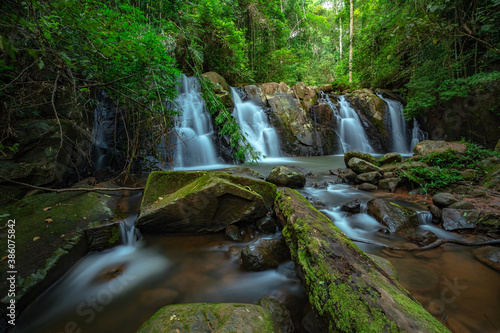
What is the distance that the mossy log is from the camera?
1.06m

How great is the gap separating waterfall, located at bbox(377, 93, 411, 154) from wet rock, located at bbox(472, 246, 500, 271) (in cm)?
1104

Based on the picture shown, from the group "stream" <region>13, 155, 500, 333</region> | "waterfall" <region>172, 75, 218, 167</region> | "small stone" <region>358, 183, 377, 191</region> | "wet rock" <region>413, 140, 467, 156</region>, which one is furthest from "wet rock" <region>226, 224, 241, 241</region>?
"wet rock" <region>413, 140, 467, 156</region>

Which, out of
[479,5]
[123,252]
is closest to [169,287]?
[123,252]

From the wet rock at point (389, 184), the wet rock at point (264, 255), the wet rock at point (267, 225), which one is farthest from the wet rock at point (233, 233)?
the wet rock at point (389, 184)

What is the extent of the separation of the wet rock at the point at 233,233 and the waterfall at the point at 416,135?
1340 centimetres

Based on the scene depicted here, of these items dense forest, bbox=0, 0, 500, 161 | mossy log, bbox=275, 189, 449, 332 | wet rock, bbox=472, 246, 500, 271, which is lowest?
wet rock, bbox=472, 246, 500, 271

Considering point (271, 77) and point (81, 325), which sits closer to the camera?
point (81, 325)

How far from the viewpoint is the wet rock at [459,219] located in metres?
3.07

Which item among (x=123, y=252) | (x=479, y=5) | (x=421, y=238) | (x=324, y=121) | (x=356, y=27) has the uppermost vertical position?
(x=356, y=27)

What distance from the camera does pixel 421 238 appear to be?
2826 millimetres

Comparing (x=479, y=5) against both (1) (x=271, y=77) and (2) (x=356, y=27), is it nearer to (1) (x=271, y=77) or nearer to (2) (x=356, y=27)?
(1) (x=271, y=77)

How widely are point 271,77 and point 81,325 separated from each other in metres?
16.1

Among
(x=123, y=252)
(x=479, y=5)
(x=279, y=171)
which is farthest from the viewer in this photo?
(x=479, y=5)

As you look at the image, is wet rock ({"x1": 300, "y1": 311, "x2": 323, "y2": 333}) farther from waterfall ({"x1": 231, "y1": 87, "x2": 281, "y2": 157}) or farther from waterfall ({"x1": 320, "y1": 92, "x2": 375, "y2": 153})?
waterfall ({"x1": 320, "y1": 92, "x2": 375, "y2": 153})
